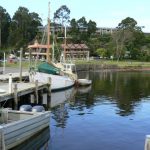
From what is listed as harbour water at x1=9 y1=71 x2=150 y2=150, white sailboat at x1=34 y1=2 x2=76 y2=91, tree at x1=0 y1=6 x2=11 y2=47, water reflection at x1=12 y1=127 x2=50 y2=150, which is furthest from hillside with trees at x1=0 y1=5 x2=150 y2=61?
water reflection at x1=12 y1=127 x2=50 y2=150

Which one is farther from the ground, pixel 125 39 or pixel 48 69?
pixel 125 39

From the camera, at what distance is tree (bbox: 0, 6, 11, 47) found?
→ 144 m

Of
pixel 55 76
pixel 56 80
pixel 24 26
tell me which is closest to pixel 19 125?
pixel 55 76

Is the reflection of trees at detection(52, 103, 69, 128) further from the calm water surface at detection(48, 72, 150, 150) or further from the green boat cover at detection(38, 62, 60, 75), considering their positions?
the green boat cover at detection(38, 62, 60, 75)

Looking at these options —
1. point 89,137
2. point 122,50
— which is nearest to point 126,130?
point 89,137

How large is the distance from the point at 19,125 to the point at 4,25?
126 meters

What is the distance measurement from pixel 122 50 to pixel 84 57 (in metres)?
13.4

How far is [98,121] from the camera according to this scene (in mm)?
35719

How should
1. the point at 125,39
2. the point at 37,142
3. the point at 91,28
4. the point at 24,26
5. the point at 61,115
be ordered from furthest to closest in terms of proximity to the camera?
the point at 91,28
the point at 125,39
the point at 24,26
the point at 61,115
the point at 37,142

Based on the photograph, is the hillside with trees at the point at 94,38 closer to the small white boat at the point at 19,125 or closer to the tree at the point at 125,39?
the tree at the point at 125,39

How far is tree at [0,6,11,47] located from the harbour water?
90682 mm

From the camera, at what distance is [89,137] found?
29406 millimetres

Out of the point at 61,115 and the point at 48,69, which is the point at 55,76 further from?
the point at 61,115

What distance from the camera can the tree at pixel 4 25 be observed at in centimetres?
14412
